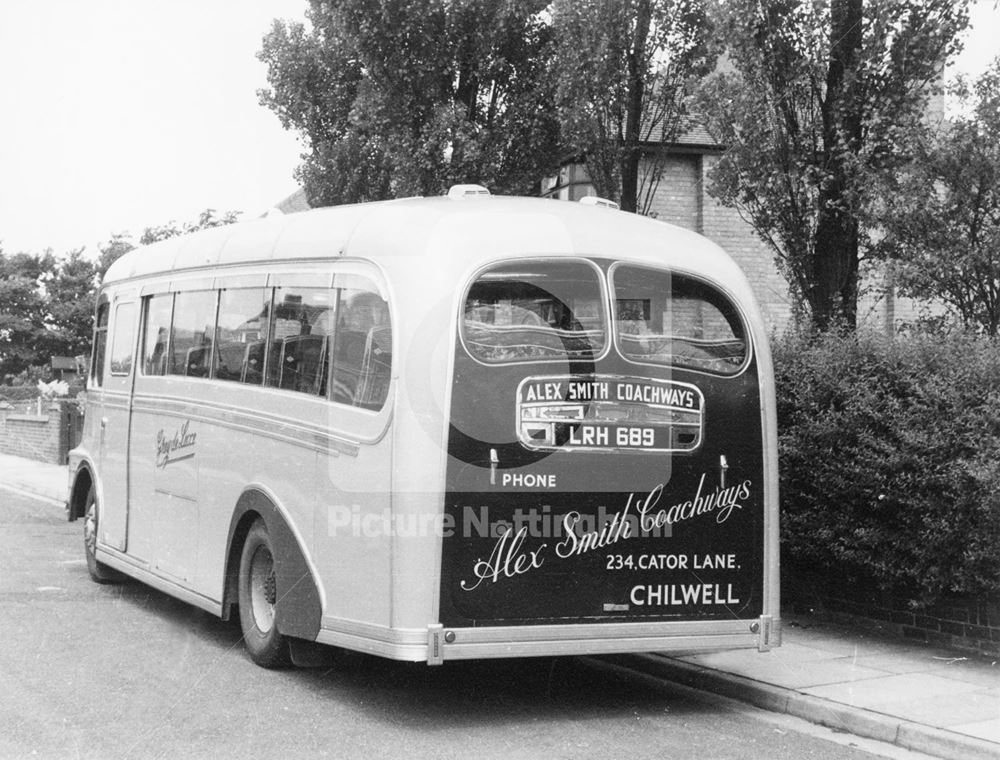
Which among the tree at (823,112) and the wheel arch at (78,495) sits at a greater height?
the tree at (823,112)

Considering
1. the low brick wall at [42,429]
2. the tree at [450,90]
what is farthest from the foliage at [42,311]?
the tree at [450,90]

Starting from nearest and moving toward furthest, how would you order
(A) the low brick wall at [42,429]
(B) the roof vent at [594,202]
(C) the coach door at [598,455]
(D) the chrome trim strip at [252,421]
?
(C) the coach door at [598,455] → (D) the chrome trim strip at [252,421] → (B) the roof vent at [594,202] → (A) the low brick wall at [42,429]

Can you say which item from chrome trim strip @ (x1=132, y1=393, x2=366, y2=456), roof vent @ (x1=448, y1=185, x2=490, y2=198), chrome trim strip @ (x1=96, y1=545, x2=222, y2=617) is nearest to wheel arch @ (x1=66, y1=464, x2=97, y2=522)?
chrome trim strip @ (x1=96, y1=545, x2=222, y2=617)

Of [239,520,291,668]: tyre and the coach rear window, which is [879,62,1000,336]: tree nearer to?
the coach rear window

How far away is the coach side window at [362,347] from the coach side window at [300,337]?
19cm

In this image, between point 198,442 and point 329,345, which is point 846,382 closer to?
point 329,345

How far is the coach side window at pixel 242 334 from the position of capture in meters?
8.77

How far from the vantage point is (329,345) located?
7832mm

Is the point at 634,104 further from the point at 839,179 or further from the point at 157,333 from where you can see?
the point at 157,333

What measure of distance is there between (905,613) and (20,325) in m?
51.7

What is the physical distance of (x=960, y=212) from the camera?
11555 mm

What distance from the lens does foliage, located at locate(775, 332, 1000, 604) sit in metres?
8.41

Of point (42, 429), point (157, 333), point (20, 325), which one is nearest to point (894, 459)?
point (157, 333)

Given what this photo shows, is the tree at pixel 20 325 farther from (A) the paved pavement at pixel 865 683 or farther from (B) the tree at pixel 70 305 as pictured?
(A) the paved pavement at pixel 865 683
